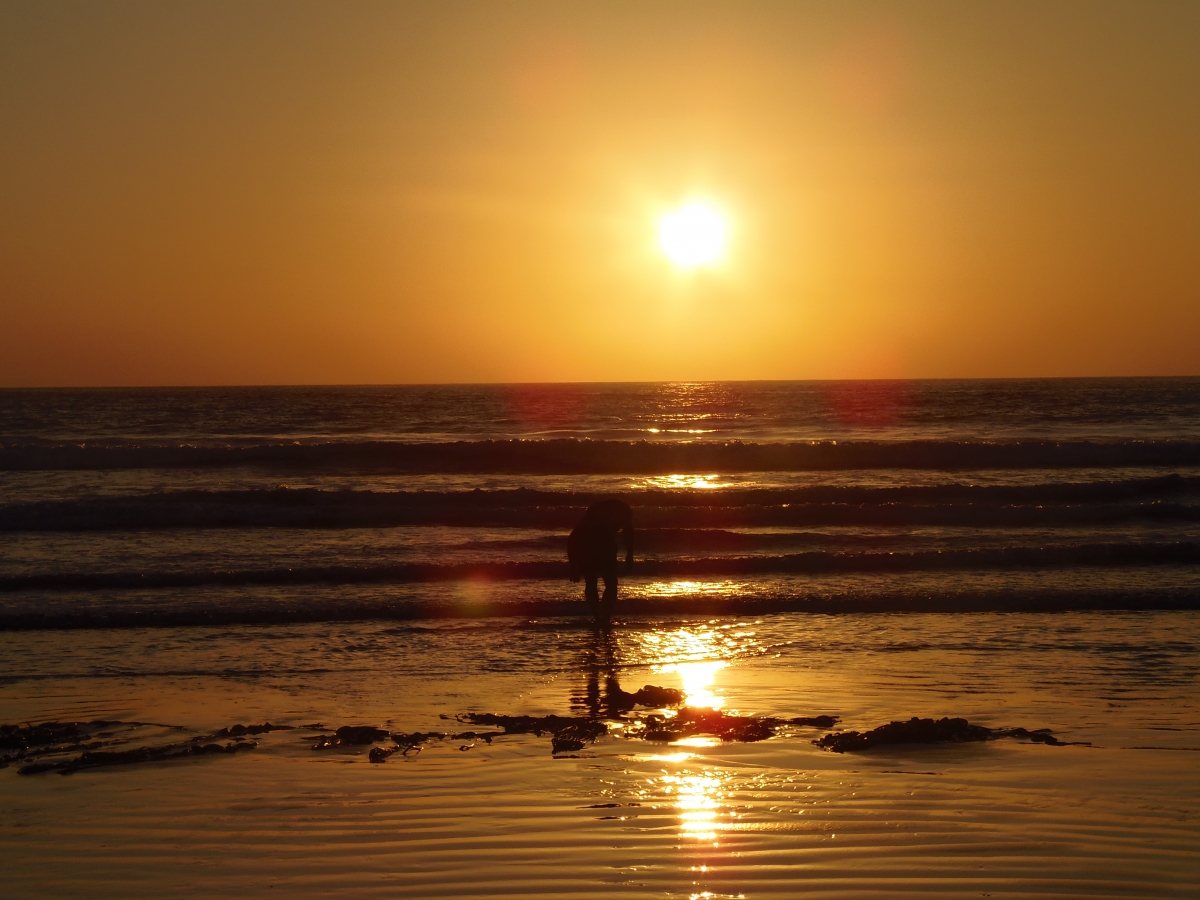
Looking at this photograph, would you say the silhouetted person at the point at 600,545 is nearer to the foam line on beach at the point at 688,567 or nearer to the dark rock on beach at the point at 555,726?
the dark rock on beach at the point at 555,726

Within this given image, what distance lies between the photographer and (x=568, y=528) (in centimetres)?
1886

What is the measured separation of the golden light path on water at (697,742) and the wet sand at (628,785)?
21 mm

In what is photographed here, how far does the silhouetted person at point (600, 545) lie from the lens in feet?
33.7

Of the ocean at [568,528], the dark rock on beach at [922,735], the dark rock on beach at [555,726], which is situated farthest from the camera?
the ocean at [568,528]

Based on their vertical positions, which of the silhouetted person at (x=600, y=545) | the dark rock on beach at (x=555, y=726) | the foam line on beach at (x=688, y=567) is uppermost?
the silhouetted person at (x=600, y=545)

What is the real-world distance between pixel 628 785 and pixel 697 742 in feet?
2.95

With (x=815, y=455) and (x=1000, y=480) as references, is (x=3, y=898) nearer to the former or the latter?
(x=1000, y=480)

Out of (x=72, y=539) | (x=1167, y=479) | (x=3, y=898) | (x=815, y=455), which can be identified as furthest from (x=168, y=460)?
(x=3, y=898)

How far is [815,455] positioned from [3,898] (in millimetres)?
24977

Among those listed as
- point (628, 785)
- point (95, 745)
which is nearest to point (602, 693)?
point (628, 785)

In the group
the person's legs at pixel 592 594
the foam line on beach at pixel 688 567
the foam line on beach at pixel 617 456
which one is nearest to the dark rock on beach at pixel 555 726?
the person's legs at pixel 592 594

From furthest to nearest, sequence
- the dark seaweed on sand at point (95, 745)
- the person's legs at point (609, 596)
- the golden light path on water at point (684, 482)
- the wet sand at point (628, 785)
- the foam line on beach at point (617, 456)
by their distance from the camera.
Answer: the foam line on beach at point (617, 456)
the golden light path on water at point (684, 482)
the person's legs at point (609, 596)
the dark seaweed on sand at point (95, 745)
the wet sand at point (628, 785)

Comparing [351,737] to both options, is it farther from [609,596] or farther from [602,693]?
[609,596]

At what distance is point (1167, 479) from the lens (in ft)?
72.1
